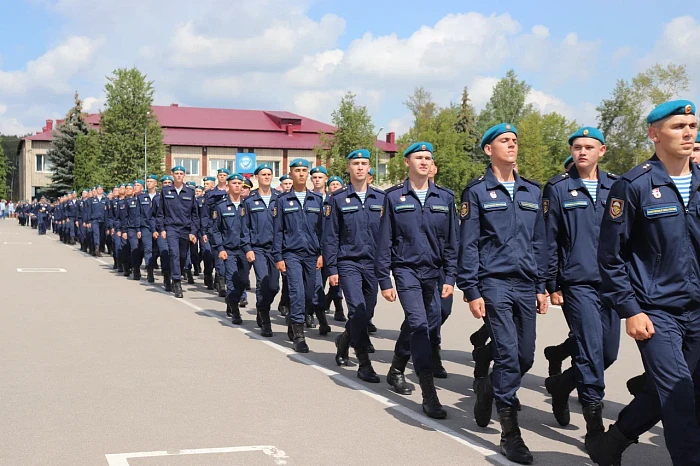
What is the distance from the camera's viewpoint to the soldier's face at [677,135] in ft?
14.6

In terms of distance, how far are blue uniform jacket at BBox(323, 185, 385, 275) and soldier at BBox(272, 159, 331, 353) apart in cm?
110

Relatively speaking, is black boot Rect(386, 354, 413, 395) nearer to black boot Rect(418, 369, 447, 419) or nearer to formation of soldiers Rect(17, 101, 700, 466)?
formation of soldiers Rect(17, 101, 700, 466)

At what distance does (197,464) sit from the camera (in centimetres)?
528

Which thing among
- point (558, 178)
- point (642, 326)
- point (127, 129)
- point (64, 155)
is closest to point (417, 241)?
point (558, 178)

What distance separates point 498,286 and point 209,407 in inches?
97.8

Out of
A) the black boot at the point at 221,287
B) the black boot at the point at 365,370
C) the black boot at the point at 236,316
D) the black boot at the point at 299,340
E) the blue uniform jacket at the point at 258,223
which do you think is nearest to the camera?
the black boot at the point at 365,370

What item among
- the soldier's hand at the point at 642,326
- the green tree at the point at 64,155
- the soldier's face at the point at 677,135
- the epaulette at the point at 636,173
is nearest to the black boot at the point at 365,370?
the soldier's hand at the point at 642,326

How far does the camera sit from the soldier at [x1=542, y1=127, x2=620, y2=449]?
6062 millimetres

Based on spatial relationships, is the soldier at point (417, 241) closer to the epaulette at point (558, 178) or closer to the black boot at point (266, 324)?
the epaulette at point (558, 178)

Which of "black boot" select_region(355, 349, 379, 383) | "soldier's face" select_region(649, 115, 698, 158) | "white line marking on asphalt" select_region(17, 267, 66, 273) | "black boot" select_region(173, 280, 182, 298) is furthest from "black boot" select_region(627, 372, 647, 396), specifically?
"white line marking on asphalt" select_region(17, 267, 66, 273)

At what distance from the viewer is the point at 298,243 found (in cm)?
1005

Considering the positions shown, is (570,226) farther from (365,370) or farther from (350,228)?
(350,228)

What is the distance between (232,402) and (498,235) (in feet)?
8.39

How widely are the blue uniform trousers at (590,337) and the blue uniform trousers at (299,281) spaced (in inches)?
154
